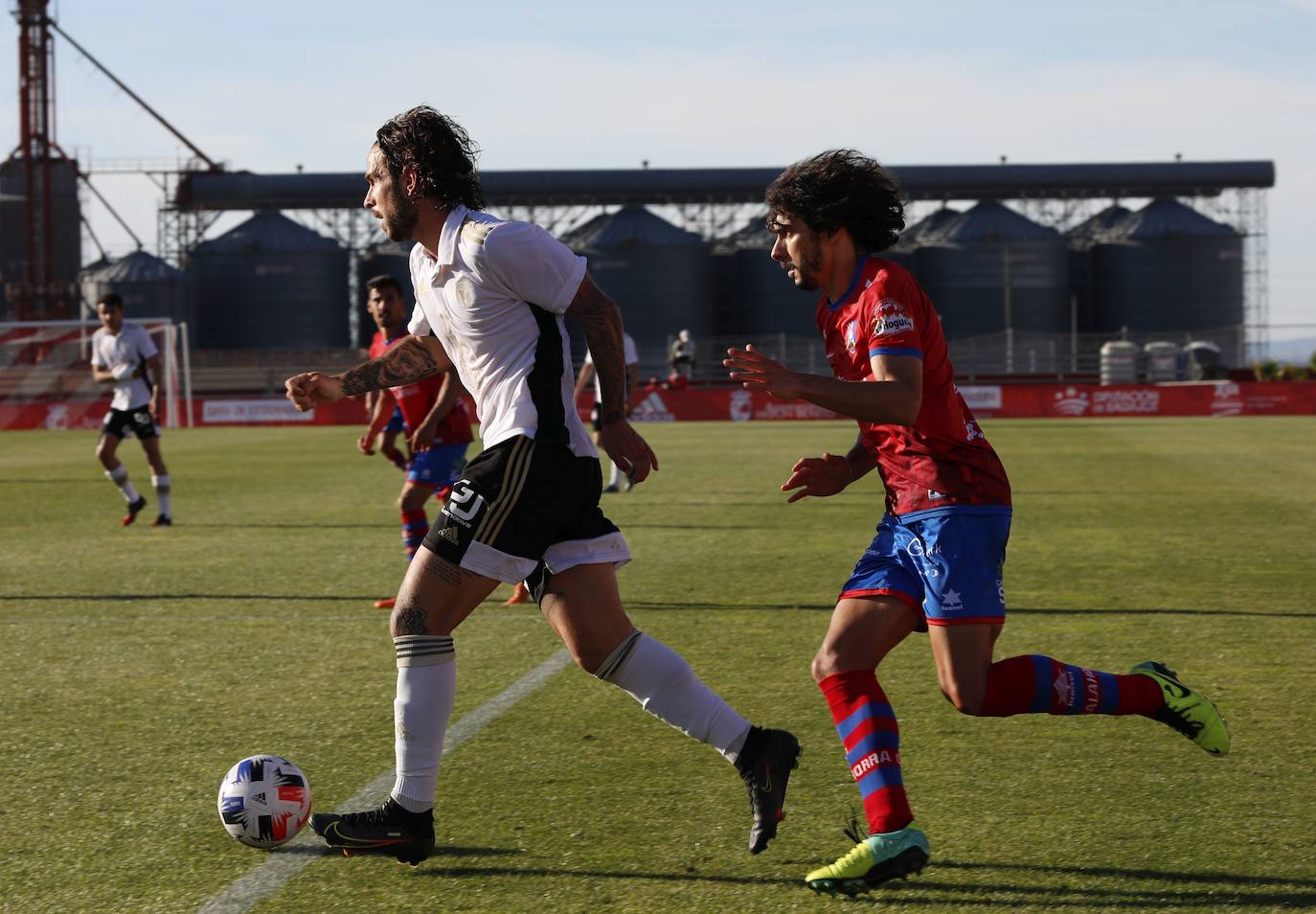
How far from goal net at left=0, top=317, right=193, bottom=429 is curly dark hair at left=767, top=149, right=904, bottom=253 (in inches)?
1397

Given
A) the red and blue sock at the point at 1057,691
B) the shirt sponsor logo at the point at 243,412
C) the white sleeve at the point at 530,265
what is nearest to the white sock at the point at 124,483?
the white sleeve at the point at 530,265

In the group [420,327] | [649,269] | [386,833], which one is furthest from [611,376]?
[649,269]

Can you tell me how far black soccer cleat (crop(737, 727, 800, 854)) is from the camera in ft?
13.4

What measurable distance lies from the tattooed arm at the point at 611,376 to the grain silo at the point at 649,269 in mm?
61749

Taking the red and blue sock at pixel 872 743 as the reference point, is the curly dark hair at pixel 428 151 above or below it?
above

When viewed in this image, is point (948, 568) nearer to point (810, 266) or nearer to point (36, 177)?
point (810, 266)

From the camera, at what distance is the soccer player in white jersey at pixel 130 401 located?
14.2m

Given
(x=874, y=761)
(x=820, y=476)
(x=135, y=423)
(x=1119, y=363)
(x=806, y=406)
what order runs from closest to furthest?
(x=874, y=761) < (x=820, y=476) < (x=135, y=423) < (x=806, y=406) < (x=1119, y=363)

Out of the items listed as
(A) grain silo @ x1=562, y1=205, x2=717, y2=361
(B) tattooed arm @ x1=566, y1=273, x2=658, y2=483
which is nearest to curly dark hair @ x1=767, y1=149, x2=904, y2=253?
(B) tattooed arm @ x1=566, y1=273, x2=658, y2=483

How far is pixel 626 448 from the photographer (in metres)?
4.26

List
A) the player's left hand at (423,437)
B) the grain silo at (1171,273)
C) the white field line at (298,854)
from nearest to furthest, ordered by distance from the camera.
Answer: the white field line at (298,854) → the player's left hand at (423,437) → the grain silo at (1171,273)

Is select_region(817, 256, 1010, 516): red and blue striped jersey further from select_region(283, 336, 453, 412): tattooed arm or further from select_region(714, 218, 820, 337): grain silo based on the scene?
select_region(714, 218, 820, 337): grain silo

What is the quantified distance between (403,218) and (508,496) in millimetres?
849

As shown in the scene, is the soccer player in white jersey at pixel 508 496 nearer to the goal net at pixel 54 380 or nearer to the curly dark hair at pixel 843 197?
the curly dark hair at pixel 843 197
